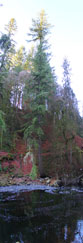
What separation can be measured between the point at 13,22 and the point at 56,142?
1280cm

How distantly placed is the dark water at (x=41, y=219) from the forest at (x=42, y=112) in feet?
20.1

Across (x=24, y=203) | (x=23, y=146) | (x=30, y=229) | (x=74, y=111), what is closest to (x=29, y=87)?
(x=74, y=111)

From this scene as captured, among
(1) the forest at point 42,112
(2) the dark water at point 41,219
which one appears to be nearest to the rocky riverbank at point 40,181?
(1) the forest at point 42,112

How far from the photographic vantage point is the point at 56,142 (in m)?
16.8

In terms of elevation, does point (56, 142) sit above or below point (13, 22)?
below

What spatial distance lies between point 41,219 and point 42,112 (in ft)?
33.9

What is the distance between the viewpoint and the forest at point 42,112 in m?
15.4

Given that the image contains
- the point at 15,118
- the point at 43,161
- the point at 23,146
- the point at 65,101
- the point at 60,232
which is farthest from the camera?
the point at 15,118

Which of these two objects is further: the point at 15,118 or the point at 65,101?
the point at 15,118

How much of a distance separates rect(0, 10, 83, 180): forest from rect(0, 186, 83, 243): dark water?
6116 millimetres

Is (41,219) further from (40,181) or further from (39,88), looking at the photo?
(39,88)

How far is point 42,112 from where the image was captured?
52.1ft

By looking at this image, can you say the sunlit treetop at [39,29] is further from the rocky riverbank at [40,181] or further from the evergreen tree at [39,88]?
the rocky riverbank at [40,181]

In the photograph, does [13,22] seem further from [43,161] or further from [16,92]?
[43,161]
